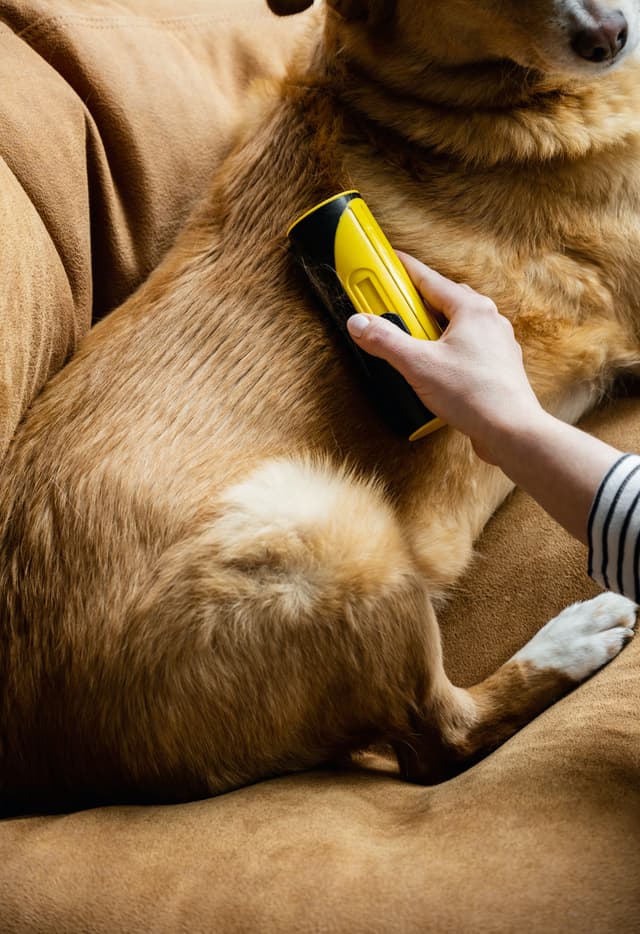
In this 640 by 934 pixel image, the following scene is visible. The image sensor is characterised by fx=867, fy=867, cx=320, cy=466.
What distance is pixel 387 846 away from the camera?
1.20 m

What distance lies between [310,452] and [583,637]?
60 cm

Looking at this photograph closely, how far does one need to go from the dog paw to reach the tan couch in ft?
0.11

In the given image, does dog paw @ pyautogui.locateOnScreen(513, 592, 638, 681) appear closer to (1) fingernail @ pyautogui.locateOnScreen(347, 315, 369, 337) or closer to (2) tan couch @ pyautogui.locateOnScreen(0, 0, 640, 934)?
(2) tan couch @ pyautogui.locateOnScreen(0, 0, 640, 934)

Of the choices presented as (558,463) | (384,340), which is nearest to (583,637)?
(558,463)

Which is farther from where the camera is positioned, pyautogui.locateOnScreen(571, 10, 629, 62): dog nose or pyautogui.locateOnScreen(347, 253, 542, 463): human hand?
pyautogui.locateOnScreen(571, 10, 629, 62): dog nose

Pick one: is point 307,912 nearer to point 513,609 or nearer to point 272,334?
point 513,609

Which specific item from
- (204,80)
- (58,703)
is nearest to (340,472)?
(58,703)

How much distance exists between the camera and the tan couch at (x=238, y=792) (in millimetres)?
1069

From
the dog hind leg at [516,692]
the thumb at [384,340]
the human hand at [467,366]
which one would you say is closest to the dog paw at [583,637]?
the dog hind leg at [516,692]

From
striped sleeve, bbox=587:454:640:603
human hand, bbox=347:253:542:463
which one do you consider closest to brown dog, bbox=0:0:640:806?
human hand, bbox=347:253:542:463

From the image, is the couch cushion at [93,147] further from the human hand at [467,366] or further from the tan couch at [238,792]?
the human hand at [467,366]

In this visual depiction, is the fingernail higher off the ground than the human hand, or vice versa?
the fingernail

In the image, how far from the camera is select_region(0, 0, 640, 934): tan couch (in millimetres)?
1069

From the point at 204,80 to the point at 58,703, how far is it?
1.57 metres
